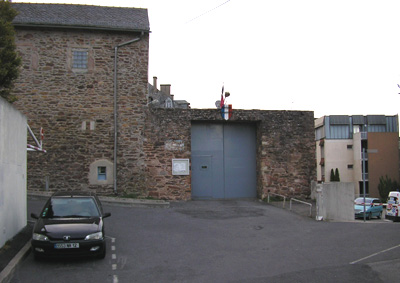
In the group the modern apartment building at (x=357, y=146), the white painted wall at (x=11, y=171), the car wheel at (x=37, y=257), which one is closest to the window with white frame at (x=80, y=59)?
the white painted wall at (x=11, y=171)

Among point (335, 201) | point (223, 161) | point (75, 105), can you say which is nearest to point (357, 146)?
point (223, 161)

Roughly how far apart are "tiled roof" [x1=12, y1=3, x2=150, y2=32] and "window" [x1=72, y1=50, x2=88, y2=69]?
1211mm

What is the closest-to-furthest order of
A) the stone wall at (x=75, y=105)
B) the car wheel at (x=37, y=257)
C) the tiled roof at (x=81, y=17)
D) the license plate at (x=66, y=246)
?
the license plate at (x=66, y=246) → the car wheel at (x=37, y=257) → the stone wall at (x=75, y=105) → the tiled roof at (x=81, y=17)

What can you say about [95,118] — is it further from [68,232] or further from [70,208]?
[68,232]

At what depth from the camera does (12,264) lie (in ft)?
26.7

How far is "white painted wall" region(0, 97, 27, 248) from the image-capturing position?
962 cm

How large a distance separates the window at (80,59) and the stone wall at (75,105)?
0.19m

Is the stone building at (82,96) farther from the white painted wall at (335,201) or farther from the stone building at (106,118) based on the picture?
the white painted wall at (335,201)

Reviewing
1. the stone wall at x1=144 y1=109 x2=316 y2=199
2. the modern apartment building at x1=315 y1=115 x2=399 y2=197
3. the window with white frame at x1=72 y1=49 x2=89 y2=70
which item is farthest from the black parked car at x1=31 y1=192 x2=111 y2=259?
the modern apartment building at x1=315 y1=115 x2=399 y2=197

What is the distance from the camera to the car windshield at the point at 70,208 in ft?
32.1

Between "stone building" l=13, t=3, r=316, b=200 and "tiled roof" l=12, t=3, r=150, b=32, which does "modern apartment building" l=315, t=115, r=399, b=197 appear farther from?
"tiled roof" l=12, t=3, r=150, b=32

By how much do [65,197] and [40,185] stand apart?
9.71m

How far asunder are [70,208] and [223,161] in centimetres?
1183

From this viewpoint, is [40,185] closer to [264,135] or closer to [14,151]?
[14,151]
